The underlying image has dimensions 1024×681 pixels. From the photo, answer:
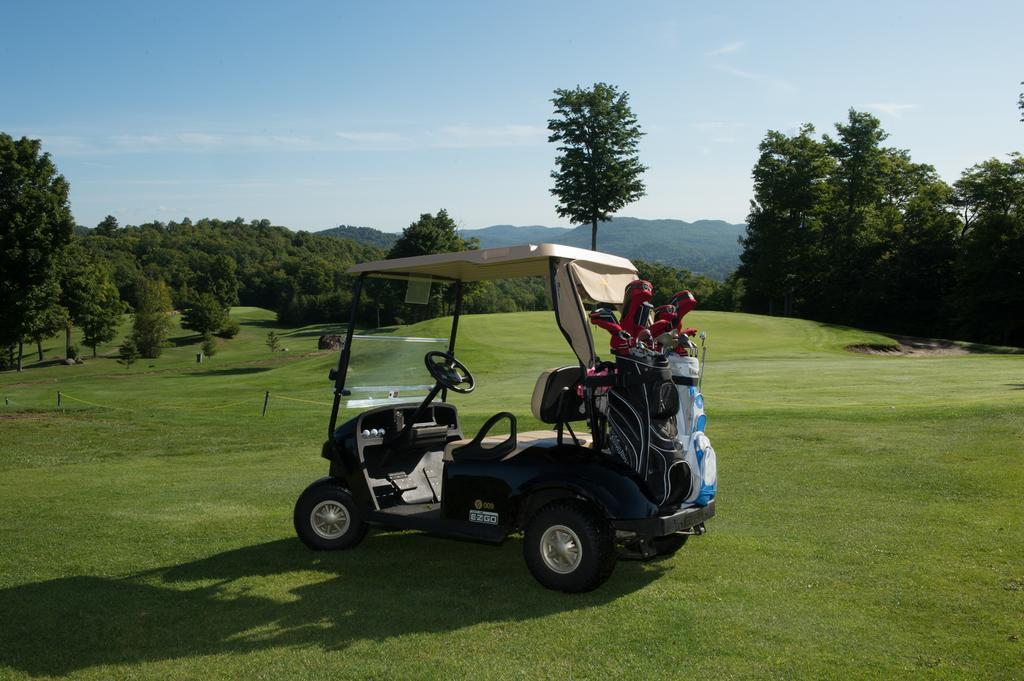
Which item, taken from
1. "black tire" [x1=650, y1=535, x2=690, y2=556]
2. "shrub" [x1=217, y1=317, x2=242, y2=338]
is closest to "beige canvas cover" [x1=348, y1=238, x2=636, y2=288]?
"black tire" [x1=650, y1=535, x2=690, y2=556]

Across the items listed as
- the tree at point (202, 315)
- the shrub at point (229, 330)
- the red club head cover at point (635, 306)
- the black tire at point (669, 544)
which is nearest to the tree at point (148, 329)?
the tree at point (202, 315)

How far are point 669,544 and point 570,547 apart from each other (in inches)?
44.6

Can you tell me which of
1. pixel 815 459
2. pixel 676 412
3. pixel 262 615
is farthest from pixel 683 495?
pixel 815 459

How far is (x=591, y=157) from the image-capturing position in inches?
2212

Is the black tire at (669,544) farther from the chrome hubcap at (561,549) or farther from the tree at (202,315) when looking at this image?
the tree at (202,315)

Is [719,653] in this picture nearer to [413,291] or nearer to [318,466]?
[413,291]

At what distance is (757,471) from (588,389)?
468 centimetres

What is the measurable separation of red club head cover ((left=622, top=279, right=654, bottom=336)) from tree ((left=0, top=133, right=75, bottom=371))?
21.4 meters

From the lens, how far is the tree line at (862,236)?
5509cm

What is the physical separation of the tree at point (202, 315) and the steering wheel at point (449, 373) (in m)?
67.3

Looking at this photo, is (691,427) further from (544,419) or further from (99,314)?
(99,314)

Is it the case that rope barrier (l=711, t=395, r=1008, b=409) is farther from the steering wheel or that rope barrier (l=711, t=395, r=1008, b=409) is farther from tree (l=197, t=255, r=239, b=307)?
tree (l=197, t=255, r=239, b=307)

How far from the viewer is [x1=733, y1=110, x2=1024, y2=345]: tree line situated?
55.1 metres

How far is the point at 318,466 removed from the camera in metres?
11.2
